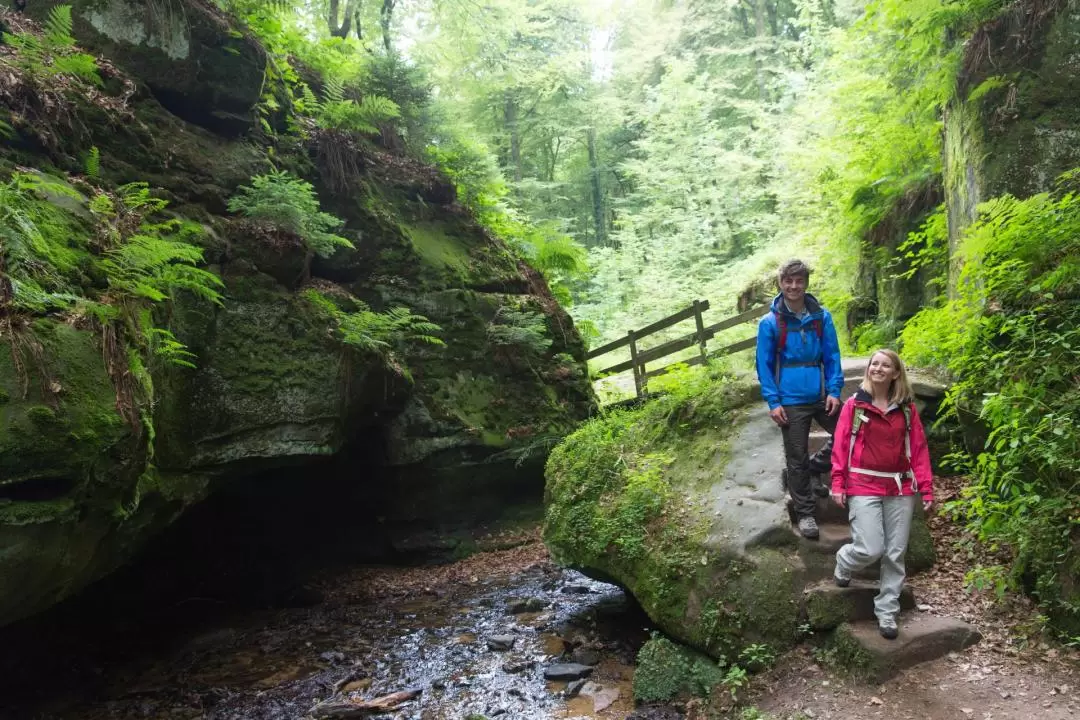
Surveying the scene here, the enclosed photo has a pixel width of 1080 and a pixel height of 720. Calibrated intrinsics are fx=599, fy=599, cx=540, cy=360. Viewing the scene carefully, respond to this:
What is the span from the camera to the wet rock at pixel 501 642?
6.94 metres

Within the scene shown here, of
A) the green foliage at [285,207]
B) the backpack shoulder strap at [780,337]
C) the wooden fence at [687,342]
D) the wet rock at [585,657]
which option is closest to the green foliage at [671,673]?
the wet rock at [585,657]

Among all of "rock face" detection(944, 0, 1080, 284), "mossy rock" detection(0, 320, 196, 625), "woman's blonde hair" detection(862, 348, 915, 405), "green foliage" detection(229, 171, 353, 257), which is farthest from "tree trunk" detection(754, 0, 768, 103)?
"mossy rock" detection(0, 320, 196, 625)

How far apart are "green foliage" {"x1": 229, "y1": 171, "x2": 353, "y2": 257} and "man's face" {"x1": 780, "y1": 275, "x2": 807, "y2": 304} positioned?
5.82 m

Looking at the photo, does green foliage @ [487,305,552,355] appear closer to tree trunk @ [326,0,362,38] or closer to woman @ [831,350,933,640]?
woman @ [831,350,933,640]

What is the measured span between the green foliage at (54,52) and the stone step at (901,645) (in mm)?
9565

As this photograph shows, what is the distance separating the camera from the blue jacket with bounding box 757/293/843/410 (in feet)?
17.1

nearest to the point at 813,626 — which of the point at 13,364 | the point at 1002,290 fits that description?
the point at 1002,290

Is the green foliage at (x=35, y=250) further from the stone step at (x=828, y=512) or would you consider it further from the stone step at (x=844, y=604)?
the stone step at (x=828, y=512)

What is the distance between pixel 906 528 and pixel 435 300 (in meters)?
8.57

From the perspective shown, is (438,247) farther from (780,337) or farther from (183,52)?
(780,337)

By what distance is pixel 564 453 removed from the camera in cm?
880

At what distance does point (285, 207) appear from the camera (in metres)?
8.39

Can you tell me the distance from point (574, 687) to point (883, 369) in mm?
4017

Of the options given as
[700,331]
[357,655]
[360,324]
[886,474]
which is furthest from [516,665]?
[700,331]
